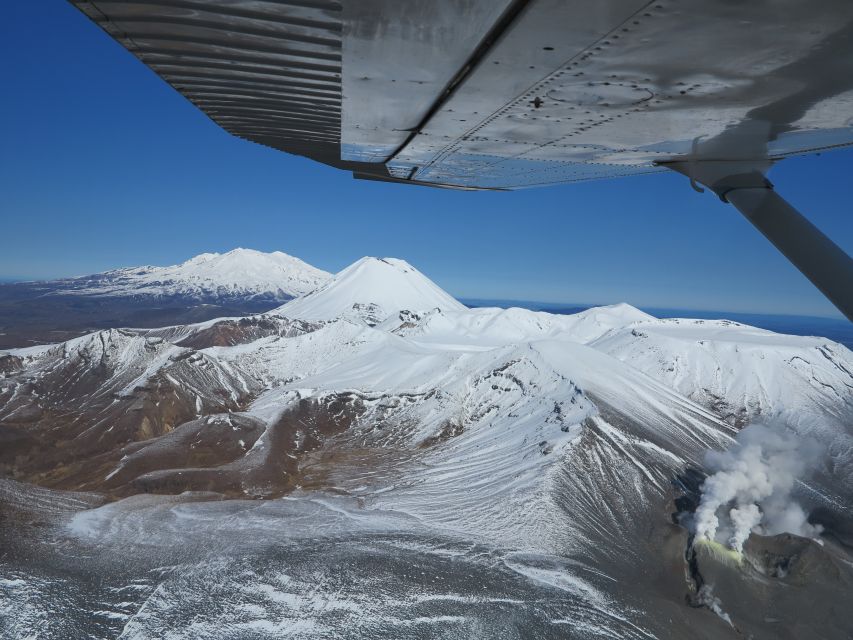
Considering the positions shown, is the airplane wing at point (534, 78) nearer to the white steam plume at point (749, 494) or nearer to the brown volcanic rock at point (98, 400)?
the white steam plume at point (749, 494)

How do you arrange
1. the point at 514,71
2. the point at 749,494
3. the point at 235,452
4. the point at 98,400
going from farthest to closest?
1. the point at 98,400
2. the point at 235,452
3. the point at 749,494
4. the point at 514,71

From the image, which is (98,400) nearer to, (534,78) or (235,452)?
(235,452)

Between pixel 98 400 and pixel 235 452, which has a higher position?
pixel 98 400

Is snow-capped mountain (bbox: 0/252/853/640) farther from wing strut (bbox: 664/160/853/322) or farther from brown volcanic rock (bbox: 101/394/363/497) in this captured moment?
wing strut (bbox: 664/160/853/322)

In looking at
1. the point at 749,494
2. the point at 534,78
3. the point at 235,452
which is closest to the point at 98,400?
the point at 235,452

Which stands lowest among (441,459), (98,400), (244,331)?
(441,459)

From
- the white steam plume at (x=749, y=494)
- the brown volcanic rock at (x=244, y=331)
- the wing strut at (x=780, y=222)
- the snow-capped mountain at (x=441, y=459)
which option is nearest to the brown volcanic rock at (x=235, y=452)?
the snow-capped mountain at (x=441, y=459)

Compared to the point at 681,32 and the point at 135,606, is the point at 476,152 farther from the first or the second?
the point at 135,606
